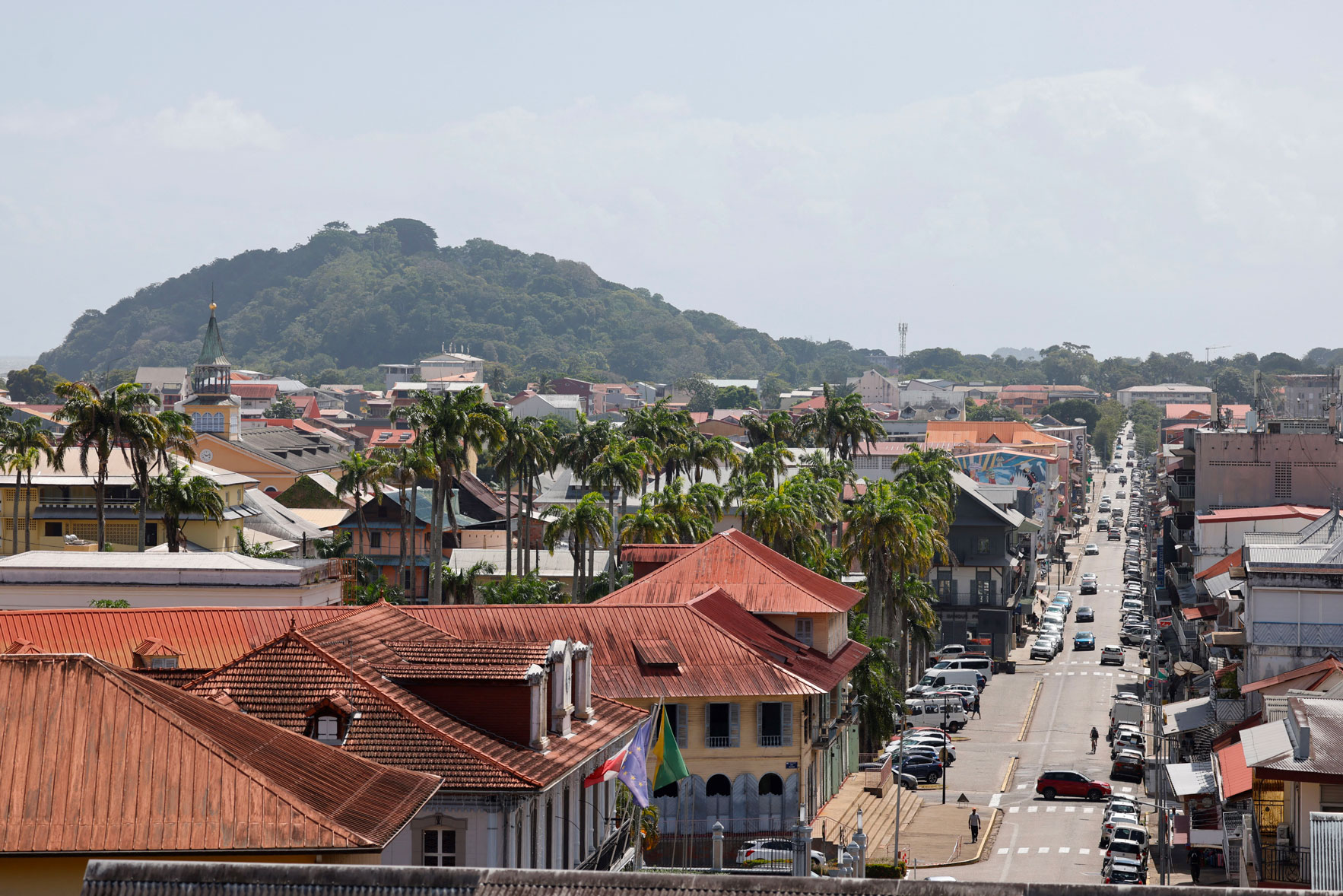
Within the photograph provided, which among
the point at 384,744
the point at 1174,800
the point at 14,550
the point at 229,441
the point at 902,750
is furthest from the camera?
the point at 229,441

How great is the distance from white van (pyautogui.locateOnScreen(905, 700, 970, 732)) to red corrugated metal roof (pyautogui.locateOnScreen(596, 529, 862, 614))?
2665 cm

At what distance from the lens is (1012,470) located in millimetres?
184750

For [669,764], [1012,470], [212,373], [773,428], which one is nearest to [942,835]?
[669,764]

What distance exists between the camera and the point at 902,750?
84000 millimetres

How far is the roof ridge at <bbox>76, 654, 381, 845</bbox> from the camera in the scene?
26.3m

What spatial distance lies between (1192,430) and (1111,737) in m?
35.2

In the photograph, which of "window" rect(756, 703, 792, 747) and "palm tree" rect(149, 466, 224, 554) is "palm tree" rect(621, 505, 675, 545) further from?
"window" rect(756, 703, 792, 747)

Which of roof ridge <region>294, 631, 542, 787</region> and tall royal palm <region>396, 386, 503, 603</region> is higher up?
tall royal palm <region>396, 386, 503, 603</region>

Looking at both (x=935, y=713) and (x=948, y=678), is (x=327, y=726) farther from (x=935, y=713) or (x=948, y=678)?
(x=948, y=678)

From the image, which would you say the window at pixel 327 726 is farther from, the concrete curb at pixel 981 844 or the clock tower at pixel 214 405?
the clock tower at pixel 214 405

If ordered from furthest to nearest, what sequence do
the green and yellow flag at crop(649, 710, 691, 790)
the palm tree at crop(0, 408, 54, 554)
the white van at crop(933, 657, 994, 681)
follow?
1. the white van at crop(933, 657, 994, 681)
2. the palm tree at crop(0, 408, 54, 554)
3. the green and yellow flag at crop(649, 710, 691, 790)

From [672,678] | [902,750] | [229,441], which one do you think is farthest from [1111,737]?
[229,441]

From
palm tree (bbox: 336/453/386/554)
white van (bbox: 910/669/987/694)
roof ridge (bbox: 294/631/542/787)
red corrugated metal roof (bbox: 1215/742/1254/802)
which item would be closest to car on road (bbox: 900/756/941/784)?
white van (bbox: 910/669/987/694)

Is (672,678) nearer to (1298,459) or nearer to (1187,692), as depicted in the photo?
(1187,692)
